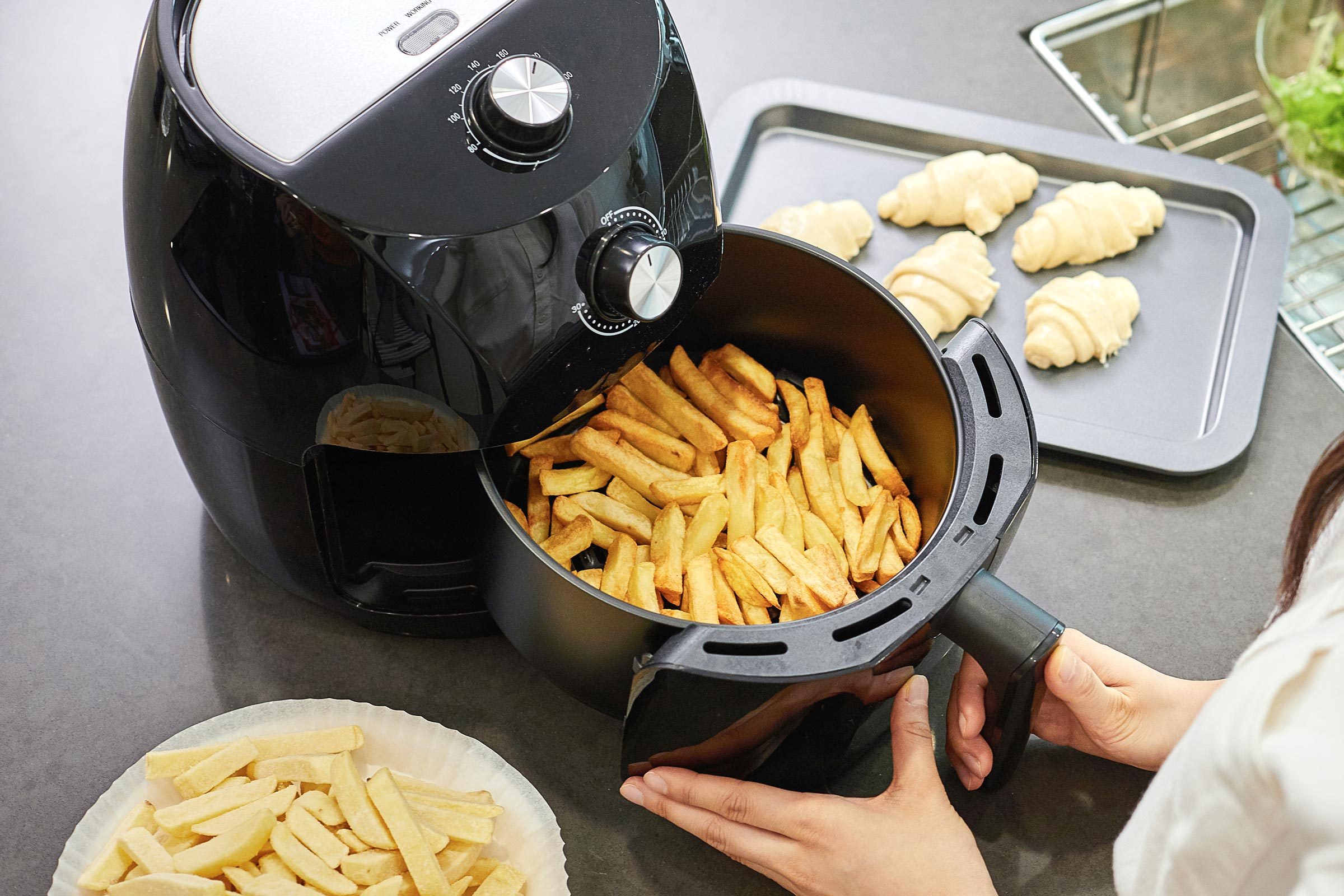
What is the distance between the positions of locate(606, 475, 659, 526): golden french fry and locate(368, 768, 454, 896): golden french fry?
294mm

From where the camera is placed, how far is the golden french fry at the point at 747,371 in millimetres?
1073

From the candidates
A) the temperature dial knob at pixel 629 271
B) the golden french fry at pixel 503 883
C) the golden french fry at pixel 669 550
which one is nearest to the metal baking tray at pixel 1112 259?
the golden french fry at pixel 669 550

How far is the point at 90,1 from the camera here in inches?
64.4

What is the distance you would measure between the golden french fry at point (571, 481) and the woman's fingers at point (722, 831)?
0.82 ft

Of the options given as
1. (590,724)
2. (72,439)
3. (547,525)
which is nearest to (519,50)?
(547,525)

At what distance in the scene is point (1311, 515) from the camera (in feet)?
2.73

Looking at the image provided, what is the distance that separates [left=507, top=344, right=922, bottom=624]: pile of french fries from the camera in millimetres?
924

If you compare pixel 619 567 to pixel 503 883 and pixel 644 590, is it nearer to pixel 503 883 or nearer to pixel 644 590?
pixel 644 590

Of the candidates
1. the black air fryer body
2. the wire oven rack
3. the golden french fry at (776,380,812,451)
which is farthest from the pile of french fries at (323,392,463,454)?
the wire oven rack

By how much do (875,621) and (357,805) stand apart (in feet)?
1.35

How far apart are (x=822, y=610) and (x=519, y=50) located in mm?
469

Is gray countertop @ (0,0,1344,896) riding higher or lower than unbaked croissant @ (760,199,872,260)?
lower

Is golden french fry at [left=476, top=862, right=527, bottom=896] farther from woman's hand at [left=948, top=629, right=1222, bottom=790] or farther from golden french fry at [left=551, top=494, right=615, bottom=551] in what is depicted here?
woman's hand at [left=948, top=629, right=1222, bottom=790]

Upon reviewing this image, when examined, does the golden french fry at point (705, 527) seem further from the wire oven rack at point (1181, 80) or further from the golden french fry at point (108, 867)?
the wire oven rack at point (1181, 80)
